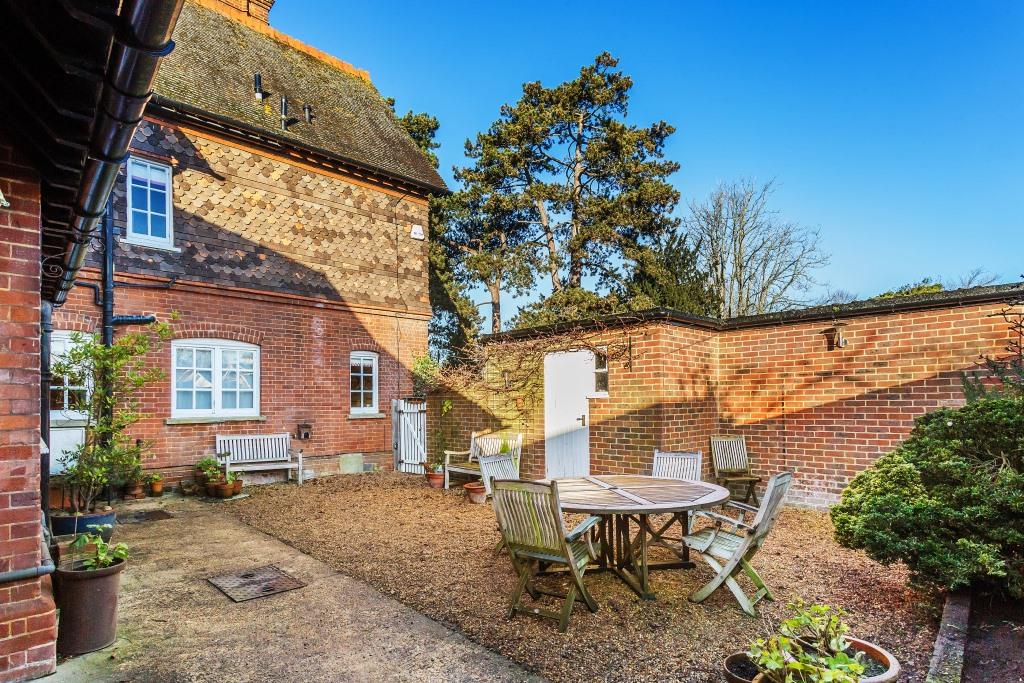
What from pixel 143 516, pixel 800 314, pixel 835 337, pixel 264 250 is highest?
pixel 264 250

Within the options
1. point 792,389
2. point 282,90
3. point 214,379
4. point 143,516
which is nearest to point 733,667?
point 792,389

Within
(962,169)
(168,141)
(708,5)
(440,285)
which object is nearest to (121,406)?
(168,141)

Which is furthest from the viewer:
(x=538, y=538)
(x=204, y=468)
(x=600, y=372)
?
(x=204, y=468)

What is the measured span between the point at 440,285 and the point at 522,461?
14693 mm

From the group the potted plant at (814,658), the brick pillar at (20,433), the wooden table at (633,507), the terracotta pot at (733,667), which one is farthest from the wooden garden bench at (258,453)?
the potted plant at (814,658)

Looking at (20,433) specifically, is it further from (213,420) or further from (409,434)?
(409,434)

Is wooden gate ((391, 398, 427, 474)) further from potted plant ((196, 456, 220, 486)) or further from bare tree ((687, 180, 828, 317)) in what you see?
bare tree ((687, 180, 828, 317))

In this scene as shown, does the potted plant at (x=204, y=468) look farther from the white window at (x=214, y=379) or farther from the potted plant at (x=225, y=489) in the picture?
the white window at (x=214, y=379)

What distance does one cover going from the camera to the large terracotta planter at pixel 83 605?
11.2 feet

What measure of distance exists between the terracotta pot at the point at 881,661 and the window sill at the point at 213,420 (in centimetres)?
1015

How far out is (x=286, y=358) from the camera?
36.8ft

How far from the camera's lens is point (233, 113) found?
10.9 metres

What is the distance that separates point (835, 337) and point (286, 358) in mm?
9697

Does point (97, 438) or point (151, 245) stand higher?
point (151, 245)
